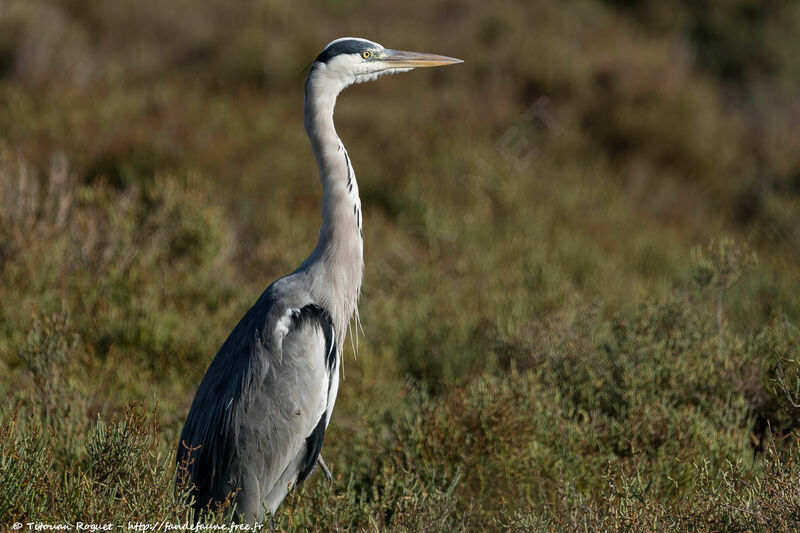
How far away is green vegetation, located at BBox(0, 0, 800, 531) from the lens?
10.8 ft

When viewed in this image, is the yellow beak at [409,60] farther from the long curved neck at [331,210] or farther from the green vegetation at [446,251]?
the green vegetation at [446,251]

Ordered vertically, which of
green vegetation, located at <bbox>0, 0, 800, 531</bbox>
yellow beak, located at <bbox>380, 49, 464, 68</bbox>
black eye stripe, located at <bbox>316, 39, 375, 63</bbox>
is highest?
black eye stripe, located at <bbox>316, 39, 375, 63</bbox>

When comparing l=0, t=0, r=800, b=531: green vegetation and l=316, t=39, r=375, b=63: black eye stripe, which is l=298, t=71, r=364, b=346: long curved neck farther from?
l=0, t=0, r=800, b=531: green vegetation

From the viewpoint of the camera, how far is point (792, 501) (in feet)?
8.21

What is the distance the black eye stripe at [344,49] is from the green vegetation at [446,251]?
1678 mm

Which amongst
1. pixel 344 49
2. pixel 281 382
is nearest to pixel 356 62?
pixel 344 49

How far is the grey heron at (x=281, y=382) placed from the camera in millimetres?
3191

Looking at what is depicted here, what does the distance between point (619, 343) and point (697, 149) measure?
5.64 m

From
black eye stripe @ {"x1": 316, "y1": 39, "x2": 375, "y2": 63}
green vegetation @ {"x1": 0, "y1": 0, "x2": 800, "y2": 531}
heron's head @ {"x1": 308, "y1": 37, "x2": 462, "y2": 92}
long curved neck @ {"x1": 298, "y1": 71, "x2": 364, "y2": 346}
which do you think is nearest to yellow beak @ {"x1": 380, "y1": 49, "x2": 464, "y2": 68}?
heron's head @ {"x1": 308, "y1": 37, "x2": 462, "y2": 92}

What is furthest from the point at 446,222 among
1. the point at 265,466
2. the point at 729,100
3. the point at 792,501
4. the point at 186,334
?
the point at 729,100

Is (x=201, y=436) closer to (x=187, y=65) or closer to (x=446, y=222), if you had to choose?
(x=446, y=222)

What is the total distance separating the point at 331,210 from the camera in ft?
11.4

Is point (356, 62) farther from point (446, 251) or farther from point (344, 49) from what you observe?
point (446, 251)

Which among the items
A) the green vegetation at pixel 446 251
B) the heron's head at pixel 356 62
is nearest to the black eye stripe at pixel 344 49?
the heron's head at pixel 356 62
